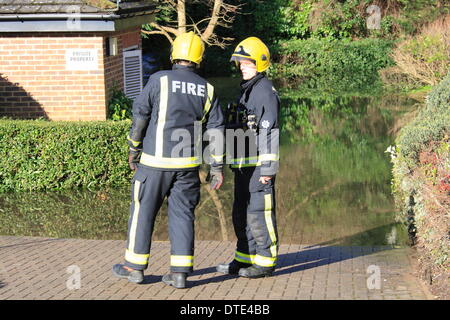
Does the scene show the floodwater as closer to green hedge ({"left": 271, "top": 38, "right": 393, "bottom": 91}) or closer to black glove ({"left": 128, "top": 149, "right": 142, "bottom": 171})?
black glove ({"left": 128, "top": 149, "right": 142, "bottom": 171})

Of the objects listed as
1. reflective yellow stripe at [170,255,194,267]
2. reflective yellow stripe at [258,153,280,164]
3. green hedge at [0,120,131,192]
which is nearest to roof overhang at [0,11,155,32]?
green hedge at [0,120,131,192]

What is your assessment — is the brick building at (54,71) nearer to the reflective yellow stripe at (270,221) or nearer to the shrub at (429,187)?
the shrub at (429,187)

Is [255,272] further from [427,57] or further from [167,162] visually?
[427,57]

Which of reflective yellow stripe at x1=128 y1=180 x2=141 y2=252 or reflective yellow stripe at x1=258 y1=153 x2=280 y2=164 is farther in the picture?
reflective yellow stripe at x1=258 y1=153 x2=280 y2=164

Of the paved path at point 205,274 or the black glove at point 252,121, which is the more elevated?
the black glove at point 252,121

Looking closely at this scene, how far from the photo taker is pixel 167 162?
660 cm

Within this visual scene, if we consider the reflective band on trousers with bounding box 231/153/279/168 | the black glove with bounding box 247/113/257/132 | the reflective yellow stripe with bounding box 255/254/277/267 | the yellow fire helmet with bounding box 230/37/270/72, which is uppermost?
the yellow fire helmet with bounding box 230/37/270/72

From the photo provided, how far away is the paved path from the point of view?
6.49 metres

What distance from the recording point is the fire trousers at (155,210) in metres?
6.66

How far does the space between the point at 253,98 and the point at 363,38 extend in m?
27.8

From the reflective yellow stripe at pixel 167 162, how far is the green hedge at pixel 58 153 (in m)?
5.05

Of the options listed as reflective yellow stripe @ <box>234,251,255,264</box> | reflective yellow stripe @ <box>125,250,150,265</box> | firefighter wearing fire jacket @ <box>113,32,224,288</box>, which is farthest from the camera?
reflective yellow stripe @ <box>234,251,255,264</box>

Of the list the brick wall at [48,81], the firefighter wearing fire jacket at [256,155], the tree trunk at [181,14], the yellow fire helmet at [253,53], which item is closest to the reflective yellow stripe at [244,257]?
the firefighter wearing fire jacket at [256,155]
